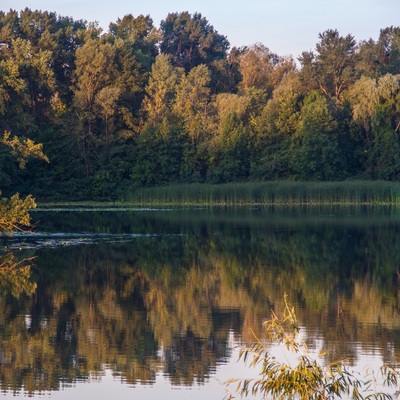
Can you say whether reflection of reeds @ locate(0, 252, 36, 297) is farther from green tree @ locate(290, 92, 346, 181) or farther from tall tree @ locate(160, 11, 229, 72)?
tall tree @ locate(160, 11, 229, 72)

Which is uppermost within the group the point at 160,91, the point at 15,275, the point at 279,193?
the point at 160,91

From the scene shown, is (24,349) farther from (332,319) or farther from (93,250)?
(93,250)

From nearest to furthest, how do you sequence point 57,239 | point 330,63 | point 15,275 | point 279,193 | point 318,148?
point 15,275 < point 57,239 < point 279,193 < point 318,148 < point 330,63

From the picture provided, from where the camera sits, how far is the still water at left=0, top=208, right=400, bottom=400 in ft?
32.3

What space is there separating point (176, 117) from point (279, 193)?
1273 centimetres

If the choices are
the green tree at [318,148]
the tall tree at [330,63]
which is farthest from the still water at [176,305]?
the tall tree at [330,63]

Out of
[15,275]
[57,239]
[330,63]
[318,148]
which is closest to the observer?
[15,275]

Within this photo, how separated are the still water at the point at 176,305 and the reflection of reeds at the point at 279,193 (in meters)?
20.9

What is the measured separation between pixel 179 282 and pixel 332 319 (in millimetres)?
4864

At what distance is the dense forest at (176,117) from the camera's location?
55406 mm

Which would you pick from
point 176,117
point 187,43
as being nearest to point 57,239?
point 176,117

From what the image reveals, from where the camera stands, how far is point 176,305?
14.2 meters

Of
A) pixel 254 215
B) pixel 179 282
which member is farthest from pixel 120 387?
pixel 254 215

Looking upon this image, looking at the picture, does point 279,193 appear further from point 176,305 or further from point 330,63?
point 176,305
